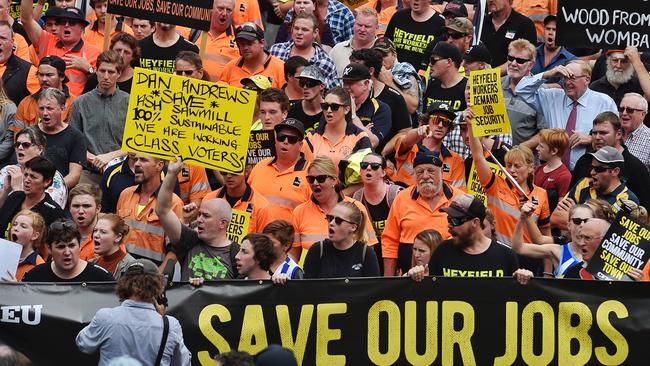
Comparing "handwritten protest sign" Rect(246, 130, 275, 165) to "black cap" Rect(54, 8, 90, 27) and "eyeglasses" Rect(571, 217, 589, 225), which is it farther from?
"black cap" Rect(54, 8, 90, 27)

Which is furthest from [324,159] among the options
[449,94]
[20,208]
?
[449,94]

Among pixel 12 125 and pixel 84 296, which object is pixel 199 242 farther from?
pixel 12 125

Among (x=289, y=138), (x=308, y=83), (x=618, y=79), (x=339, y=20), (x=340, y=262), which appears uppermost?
(x=339, y=20)

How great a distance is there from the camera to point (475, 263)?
13367 mm

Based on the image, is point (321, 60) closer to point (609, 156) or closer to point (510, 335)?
point (609, 156)

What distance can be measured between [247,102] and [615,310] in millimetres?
3488

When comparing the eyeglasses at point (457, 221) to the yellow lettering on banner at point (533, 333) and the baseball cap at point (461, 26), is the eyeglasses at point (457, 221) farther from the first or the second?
the baseball cap at point (461, 26)

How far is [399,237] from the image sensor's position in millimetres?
14664

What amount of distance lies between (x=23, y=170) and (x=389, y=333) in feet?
13.3

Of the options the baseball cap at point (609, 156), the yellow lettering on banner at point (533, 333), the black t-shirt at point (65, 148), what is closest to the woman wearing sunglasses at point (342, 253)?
the yellow lettering on banner at point (533, 333)

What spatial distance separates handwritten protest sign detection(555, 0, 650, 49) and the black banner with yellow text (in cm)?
288

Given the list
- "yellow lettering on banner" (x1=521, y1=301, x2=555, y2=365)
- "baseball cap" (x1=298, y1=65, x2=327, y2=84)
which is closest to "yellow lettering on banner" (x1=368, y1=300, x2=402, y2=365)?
"yellow lettering on banner" (x1=521, y1=301, x2=555, y2=365)

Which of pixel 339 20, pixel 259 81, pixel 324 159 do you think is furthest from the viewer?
pixel 339 20

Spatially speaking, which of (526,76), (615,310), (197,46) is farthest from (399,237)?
(197,46)
